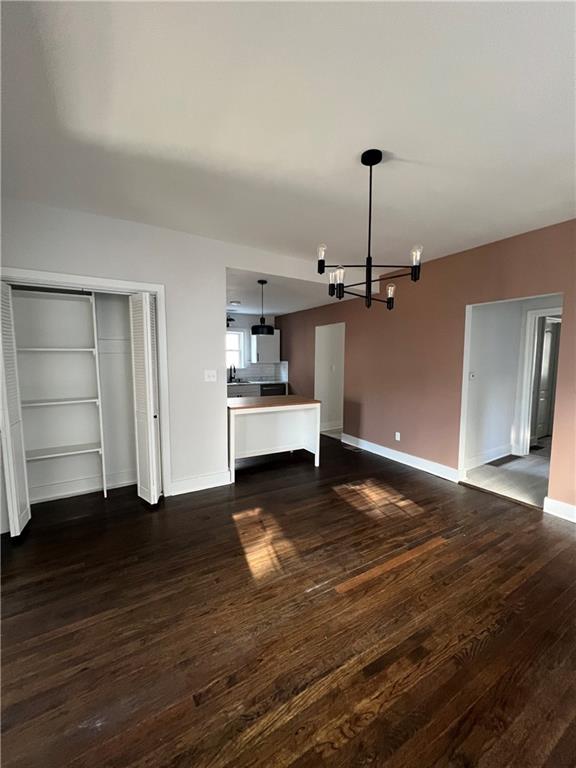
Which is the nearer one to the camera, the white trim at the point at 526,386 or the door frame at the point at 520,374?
the door frame at the point at 520,374

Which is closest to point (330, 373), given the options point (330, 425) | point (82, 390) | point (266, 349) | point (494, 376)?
point (330, 425)

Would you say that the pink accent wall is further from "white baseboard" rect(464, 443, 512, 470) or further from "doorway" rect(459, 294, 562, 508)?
"white baseboard" rect(464, 443, 512, 470)

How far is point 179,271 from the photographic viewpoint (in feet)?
10.9

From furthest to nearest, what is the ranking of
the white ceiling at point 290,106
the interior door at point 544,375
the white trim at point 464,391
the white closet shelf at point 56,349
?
the interior door at point 544,375 < the white trim at point 464,391 < the white closet shelf at point 56,349 < the white ceiling at point 290,106

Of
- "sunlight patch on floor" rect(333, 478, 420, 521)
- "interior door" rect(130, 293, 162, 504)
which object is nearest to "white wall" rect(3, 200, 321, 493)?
"interior door" rect(130, 293, 162, 504)

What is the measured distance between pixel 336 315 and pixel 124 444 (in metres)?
4.01

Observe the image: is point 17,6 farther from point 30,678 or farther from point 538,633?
point 538,633

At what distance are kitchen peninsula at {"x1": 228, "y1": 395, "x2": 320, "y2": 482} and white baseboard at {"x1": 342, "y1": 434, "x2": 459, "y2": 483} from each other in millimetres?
1073

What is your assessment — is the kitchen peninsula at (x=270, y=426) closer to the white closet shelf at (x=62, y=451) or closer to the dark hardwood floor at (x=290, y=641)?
the dark hardwood floor at (x=290, y=641)

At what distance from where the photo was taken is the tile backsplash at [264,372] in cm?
814

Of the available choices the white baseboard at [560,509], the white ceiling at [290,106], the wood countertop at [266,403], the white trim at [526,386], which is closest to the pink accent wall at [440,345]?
the white baseboard at [560,509]

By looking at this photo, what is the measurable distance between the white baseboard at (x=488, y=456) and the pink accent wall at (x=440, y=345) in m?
0.64

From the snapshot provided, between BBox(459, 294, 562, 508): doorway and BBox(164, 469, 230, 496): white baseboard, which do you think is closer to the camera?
BBox(164, 469, 230, 496): white baseboard

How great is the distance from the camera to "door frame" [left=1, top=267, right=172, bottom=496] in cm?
267
